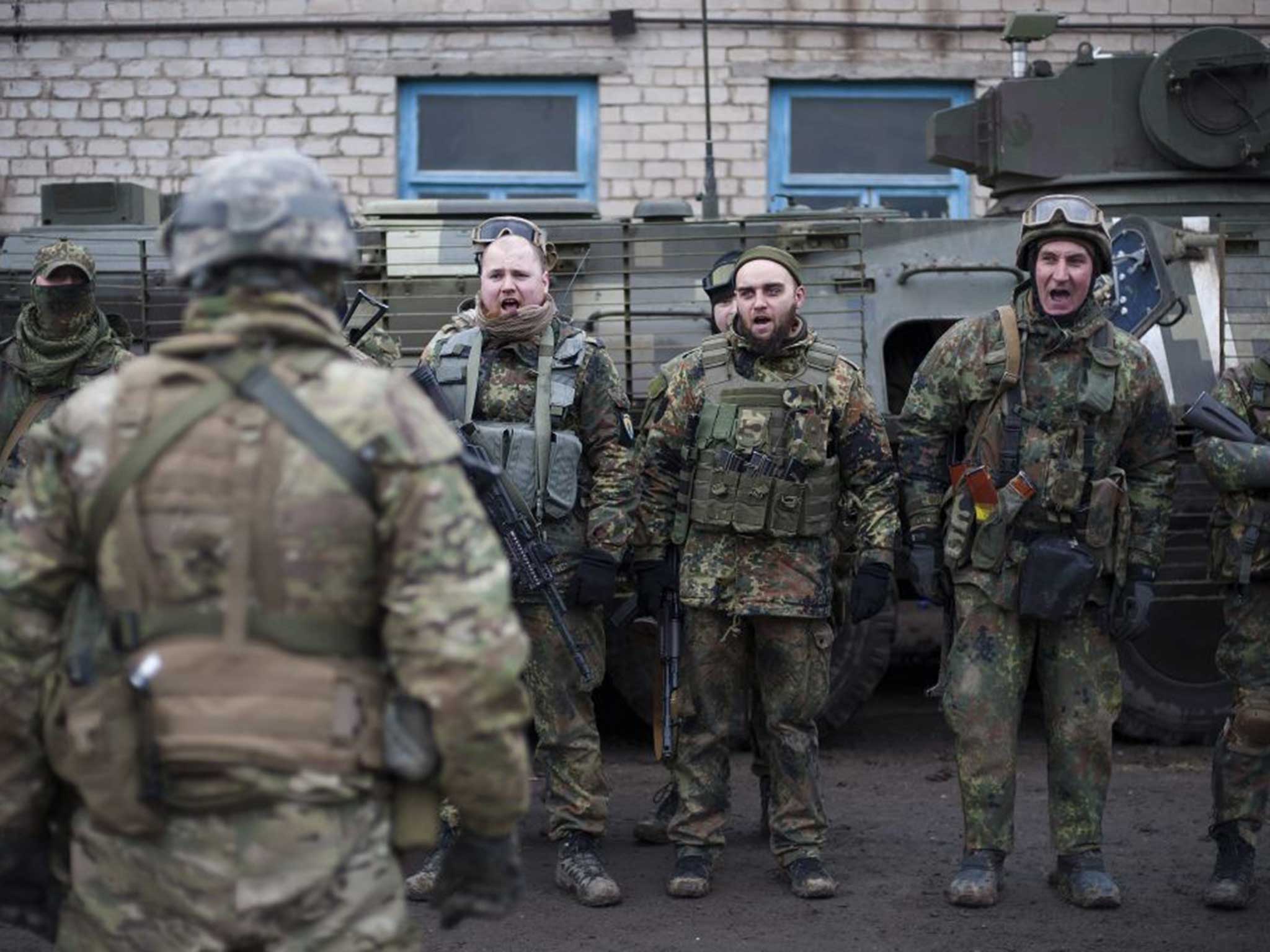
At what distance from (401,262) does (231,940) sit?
5.66m

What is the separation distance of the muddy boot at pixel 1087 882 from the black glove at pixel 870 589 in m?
0.93

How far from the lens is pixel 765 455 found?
5570mm

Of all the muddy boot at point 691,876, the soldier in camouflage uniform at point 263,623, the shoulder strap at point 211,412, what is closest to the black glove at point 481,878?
the soldier in camouflage uniform at point 263,623

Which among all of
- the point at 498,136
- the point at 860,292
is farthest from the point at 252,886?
the point at 498,136

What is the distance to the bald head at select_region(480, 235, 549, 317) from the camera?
5547 mm

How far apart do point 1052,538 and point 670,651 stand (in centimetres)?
120

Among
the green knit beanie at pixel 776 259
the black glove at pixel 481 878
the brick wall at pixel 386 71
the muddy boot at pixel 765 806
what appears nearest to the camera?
the black glove at pixel 481 878

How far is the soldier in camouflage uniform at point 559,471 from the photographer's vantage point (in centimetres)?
550

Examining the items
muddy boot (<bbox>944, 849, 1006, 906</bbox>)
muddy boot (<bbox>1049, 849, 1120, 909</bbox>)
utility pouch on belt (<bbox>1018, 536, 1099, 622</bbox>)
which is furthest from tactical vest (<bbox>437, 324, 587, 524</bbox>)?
muddy boot (<bbox>1049, 849, 1120, 909</bbox>)

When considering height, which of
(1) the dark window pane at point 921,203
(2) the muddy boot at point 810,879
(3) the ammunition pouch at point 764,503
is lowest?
(2) the muddy boot at point 810,879

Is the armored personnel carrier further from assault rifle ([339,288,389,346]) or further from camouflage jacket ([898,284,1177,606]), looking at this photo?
camouflage jacket ([898,284,1177,606])

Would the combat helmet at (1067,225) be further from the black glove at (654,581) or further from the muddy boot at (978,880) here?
the muddy boot at (978,880)

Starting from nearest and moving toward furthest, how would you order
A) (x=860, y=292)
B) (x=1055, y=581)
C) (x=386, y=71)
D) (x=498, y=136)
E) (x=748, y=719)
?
(x=1055, y=581) < (x=748, y=719) < (x=860, y=292) < (x=386, y=71) < (x=498, y=136)

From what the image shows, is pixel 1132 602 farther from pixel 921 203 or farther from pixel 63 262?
pixel 921 203
